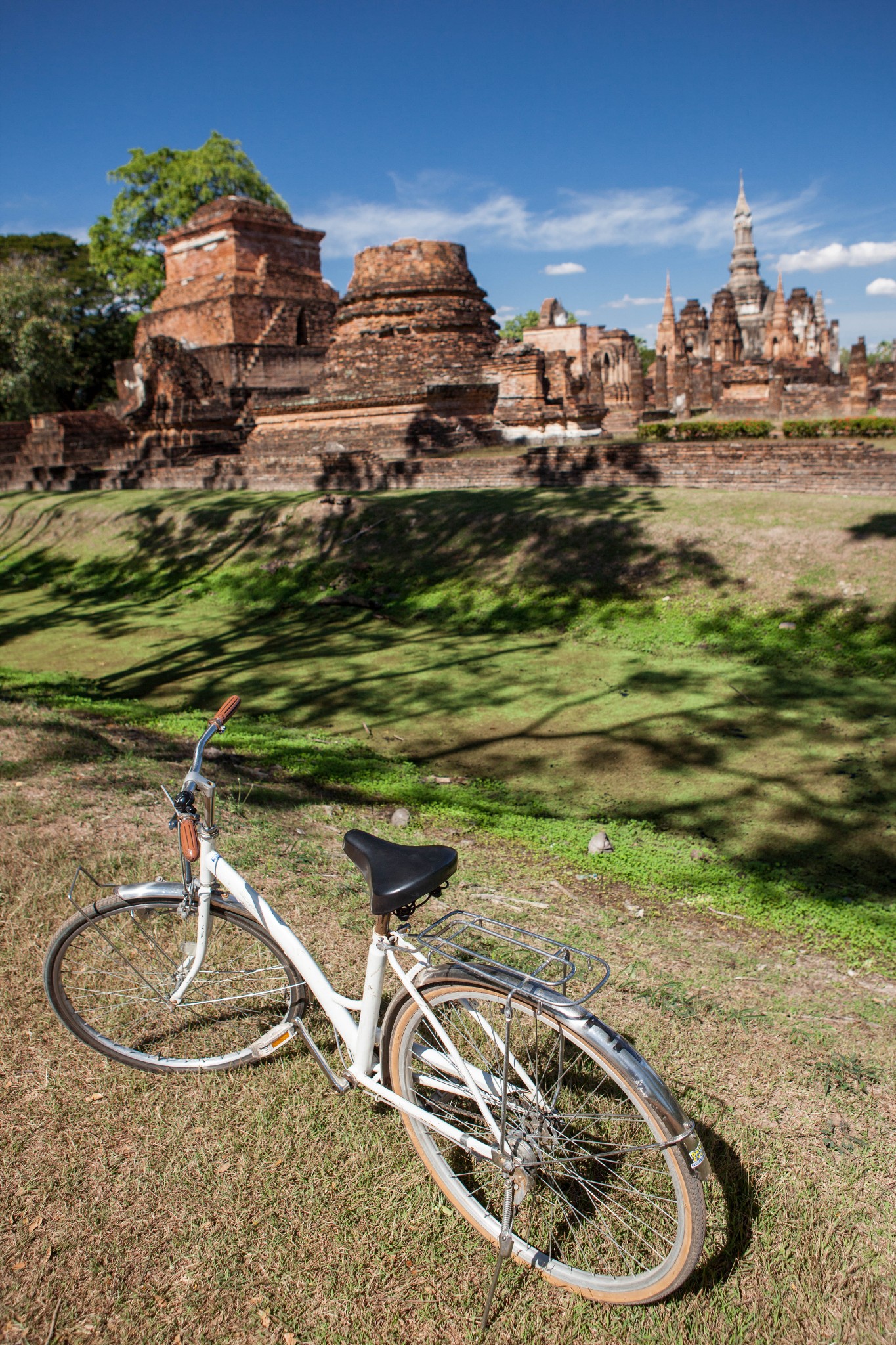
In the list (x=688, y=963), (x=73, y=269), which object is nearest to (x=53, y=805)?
(x=688, y=963)

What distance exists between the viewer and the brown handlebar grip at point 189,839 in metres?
2.23

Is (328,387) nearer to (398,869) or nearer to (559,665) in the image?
(559,665)

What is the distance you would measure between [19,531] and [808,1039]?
16290mm

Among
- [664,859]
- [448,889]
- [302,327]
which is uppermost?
[302,327]

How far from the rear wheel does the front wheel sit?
0.51m

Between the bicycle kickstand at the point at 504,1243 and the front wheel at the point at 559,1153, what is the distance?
46 millimetres

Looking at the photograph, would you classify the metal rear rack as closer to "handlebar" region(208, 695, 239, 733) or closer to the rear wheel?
the rear wheel

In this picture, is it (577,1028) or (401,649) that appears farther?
(401,649)

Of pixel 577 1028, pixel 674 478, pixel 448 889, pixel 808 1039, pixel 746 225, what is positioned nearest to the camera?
pixel 577 1028

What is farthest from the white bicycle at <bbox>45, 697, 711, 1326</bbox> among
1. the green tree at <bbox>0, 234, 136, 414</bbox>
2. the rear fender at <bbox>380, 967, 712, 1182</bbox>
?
the green tree at <bbox>0, 234, 136, 414</bbox>

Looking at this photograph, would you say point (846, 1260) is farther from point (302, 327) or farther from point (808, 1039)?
point (302, 327)

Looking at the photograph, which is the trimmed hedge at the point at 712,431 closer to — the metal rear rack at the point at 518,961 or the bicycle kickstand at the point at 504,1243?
the metal rear rack at the point at 518,961

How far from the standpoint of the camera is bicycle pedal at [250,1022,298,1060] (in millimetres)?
2377

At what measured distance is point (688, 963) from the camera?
9.61 feet
